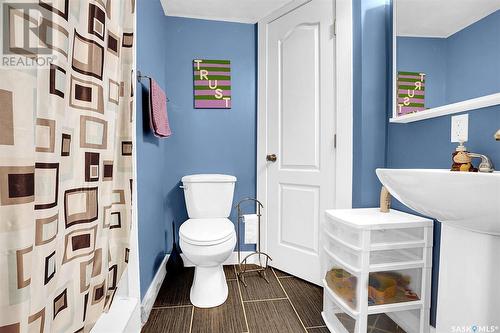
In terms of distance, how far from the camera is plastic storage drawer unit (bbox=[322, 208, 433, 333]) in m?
1.04

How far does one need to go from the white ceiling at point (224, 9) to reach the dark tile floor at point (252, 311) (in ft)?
7.19

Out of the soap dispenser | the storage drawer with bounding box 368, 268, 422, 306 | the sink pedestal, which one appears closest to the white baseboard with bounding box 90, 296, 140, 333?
the storage drawer with bounding box 368, 268, 422, 306

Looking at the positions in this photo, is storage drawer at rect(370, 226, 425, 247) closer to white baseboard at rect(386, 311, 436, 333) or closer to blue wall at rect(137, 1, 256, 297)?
white baseboard at rect(386, 311, 436, 333)

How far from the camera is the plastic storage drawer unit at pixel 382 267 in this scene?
3.42 feet

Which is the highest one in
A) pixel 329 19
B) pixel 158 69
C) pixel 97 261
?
pixel 329 19

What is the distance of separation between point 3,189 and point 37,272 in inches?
7.4

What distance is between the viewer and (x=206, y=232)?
1455 millimetres

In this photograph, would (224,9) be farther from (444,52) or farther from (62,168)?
(62,168)

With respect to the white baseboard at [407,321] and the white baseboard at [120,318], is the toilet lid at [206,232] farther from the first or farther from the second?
the white baseboard at [407,321]

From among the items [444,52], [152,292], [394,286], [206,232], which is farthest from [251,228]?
[444,52]

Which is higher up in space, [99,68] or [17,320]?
[99,68]

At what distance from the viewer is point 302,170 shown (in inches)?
70.1

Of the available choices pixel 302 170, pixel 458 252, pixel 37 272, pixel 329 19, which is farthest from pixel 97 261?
pixel 329 19

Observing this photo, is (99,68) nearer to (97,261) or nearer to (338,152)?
(97,261)
